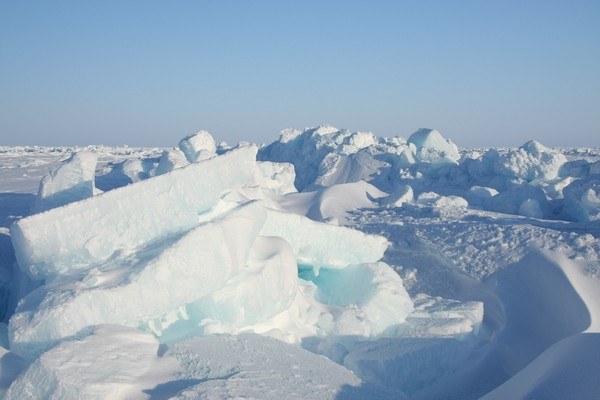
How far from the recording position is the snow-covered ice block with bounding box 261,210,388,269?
439 centimetres

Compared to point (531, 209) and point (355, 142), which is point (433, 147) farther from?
point (531, 209)

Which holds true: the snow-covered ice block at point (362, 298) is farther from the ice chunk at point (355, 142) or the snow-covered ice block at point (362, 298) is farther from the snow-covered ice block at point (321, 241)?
the ice chunk at point (355, 142)

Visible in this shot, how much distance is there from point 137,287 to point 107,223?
0.73 m

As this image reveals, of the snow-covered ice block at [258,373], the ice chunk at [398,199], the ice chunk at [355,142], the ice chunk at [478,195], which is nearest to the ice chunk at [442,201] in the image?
the ice chunk at [398,199]

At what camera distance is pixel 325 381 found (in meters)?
2.49

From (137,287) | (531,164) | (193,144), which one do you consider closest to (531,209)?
(531,164)

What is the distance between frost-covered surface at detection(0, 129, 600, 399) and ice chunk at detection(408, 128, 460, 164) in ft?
26.3

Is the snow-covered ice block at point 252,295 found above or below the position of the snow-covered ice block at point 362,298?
above

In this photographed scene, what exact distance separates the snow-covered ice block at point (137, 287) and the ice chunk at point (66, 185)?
4.16ft

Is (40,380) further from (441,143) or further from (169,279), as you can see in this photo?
(441,143)

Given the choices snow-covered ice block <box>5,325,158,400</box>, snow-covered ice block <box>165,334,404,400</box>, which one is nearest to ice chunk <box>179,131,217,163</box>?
snow-covered ice block <box>165,334,404,400</box>

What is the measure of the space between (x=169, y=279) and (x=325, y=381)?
1096 millimetres

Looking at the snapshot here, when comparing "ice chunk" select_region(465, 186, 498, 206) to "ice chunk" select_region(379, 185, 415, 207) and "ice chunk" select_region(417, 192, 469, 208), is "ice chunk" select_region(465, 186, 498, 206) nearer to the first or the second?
"ice chunk" select_region(417, 192, 469, 208)

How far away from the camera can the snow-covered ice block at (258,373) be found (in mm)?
2229
